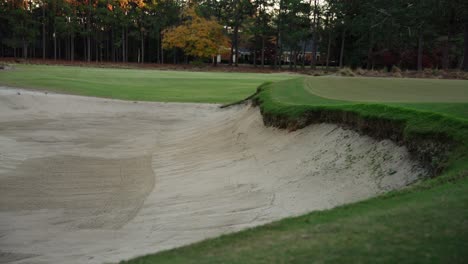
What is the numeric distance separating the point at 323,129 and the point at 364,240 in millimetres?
6171

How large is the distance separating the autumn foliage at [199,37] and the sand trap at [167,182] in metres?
55.7

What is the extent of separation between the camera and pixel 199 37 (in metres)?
70.9

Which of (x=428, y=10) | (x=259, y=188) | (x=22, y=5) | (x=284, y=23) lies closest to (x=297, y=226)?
(x=259, y=188)

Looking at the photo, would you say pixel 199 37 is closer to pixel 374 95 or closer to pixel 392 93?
pixel 392 93

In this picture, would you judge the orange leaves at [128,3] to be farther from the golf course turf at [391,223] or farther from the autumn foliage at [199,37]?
the golf course turf at [391,223]

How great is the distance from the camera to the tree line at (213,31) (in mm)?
65062

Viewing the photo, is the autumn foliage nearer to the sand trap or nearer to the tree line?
the tree line

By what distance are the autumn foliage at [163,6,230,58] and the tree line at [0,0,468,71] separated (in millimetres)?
148

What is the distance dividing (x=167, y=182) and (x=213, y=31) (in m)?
63.3

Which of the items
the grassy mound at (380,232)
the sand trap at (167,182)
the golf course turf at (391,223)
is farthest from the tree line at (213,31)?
the grassy mound at (380,232)

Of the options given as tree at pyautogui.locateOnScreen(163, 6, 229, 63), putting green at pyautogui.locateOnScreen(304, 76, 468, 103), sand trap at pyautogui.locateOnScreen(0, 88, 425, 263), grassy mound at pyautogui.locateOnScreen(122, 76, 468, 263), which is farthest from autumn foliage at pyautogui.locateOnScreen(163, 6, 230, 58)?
grassy mound at pyautogui.locateOnScreen(122, 76, 468, 263)

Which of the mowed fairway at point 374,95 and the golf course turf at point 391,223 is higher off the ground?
the mowed fairway at point 374,95

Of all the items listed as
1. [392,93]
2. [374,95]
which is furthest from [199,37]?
[374,95]

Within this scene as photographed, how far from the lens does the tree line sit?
2562 inches
